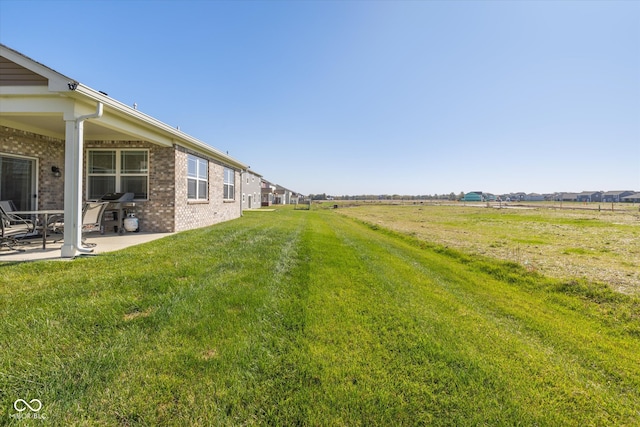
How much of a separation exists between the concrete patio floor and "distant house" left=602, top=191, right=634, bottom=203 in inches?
6196

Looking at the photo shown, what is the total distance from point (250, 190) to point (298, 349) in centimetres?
3430

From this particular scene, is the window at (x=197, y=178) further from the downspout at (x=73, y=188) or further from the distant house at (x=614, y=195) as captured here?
the distant house at (x=614, y=195)

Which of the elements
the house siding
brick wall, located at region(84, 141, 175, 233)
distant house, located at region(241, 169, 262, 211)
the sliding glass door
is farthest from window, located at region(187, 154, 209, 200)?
distant house, located at region(241, 169, 262, 211)

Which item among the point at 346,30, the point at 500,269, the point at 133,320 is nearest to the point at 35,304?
Result: the point at 133,320

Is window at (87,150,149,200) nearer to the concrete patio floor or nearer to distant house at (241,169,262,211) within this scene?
the concrete patio floor

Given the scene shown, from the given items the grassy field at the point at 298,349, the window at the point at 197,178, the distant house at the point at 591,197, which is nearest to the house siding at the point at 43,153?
the window at the point at 197,178

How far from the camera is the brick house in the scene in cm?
559

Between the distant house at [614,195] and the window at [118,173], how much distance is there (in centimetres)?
15691

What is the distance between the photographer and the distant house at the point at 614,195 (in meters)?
107

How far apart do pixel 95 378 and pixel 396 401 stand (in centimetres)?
241

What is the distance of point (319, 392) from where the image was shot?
209 cm

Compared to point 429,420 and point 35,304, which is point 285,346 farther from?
point 35,304

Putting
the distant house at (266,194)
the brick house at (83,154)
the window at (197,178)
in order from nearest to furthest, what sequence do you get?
the brick house at (83,154)
the window at (197,178)
the distant house at (266,194)

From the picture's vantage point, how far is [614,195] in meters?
111
